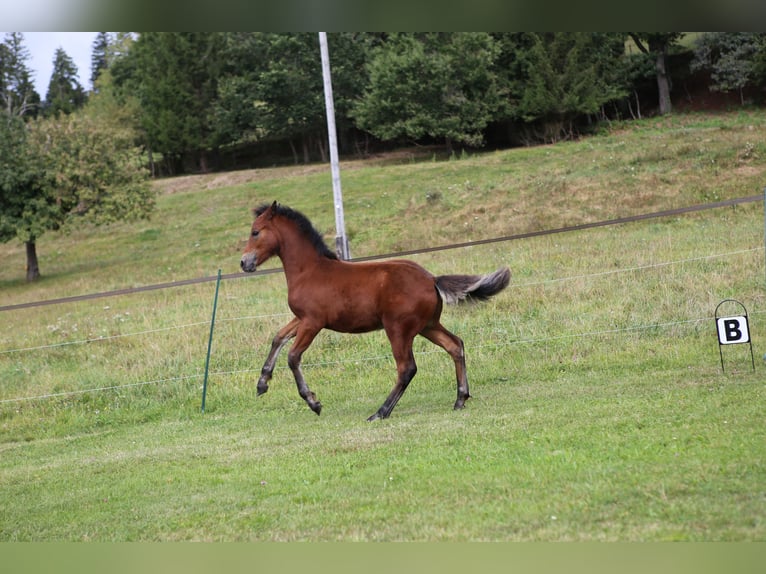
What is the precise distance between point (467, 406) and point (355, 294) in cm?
162

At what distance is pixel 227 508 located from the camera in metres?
5.58

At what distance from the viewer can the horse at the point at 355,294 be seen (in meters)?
7.95

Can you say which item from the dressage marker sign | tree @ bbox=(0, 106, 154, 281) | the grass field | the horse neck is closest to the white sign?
the dressage marker sign

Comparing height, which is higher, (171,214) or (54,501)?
(171,214)

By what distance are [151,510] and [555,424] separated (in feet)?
11.0

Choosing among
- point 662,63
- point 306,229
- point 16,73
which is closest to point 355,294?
point 306,229

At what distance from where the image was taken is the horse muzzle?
7.99 m

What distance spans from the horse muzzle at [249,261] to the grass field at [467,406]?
65.5 inches

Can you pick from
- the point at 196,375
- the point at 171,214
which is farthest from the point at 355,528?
the point at 171,214

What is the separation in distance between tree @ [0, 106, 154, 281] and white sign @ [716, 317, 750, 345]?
20.6 meters

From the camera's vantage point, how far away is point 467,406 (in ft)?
→ 27.0

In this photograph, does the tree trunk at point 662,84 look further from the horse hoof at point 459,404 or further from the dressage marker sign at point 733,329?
the horse hoof at point 459,404

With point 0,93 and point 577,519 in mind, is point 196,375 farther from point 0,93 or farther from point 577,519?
point 0,93

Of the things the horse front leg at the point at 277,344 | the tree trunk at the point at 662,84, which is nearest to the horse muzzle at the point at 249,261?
the horse front leg at the point at 277,344
